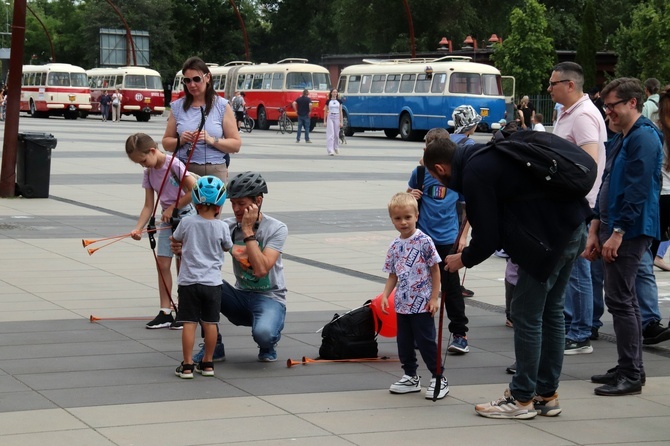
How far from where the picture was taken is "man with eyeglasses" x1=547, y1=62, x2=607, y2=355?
24.6 ft

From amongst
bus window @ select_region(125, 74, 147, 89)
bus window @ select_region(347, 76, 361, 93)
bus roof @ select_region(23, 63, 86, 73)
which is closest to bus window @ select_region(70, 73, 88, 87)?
bus roof @ select_region(23, 63, 86, 73)

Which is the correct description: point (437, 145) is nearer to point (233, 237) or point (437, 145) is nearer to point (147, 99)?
point (233, 237)

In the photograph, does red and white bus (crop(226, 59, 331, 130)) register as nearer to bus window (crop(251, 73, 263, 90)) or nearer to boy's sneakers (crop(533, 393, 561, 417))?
bus window (crop(251, 73, 263, 90))

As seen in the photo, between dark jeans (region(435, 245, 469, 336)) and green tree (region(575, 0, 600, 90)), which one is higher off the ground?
green tree (region(575, 0, 600, 90))

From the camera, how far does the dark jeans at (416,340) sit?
6.48 m

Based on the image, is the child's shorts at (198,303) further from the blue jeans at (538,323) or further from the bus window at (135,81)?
the bus window at (135,81)

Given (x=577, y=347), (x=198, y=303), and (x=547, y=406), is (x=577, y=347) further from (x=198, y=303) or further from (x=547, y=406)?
(x=198, y=303)

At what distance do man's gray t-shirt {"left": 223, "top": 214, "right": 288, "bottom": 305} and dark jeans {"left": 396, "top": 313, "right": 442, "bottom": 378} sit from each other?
97 cm

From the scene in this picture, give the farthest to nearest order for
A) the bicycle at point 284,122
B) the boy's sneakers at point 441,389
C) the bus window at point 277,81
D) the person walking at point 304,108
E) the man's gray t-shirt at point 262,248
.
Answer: the bus window at point 277,81, the bicycle at point 284,122, the person walking at point 304,108, the man's gray t-shirt at point 262,248, the boy's sneakers at point 441,389

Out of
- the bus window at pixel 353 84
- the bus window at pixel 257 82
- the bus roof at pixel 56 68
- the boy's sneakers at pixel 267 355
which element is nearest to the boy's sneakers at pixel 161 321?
the boy's sneakers at pixel 267 355

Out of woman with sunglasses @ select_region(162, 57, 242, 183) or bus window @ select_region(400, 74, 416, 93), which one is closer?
woman with sunglasses @ select_region(162, 57, 242, 183)

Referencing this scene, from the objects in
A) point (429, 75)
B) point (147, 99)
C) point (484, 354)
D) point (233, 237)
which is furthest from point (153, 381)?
point (147, 99)

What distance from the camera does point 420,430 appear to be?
5.67 metres

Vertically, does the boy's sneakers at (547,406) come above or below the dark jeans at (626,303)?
below
